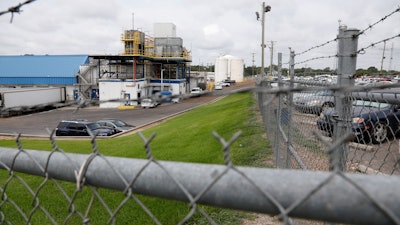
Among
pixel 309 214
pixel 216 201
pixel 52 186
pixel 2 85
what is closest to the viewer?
pixel 309 214

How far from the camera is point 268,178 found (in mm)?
957

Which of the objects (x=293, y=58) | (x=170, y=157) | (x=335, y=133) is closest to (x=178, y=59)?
(x=170, y=157)

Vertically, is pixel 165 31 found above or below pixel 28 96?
above

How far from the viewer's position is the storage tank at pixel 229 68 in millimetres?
93562

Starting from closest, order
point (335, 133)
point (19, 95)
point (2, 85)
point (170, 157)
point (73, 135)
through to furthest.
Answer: point (335, 133) → point (170, 157) → point (73, 135) → point (19, 95) → point (2, 85)

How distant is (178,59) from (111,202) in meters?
43.2

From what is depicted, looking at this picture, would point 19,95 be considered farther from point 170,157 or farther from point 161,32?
point 170,157

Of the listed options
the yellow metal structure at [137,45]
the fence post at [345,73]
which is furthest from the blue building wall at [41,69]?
the fence post at [345,73]

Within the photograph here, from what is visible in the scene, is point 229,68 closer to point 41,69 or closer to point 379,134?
point 41,69

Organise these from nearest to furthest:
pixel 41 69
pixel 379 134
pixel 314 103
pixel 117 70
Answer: pixel 379 134 < pixel 314 103 < pixel 117 70 < pixel 41 69

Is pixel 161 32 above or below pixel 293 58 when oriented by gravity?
above

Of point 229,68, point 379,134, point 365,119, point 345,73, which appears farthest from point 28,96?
point 229,68

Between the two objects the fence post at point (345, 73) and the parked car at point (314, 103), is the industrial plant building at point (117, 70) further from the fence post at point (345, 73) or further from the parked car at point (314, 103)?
the fence post at point (345, 73)

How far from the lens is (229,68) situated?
3725 inches
